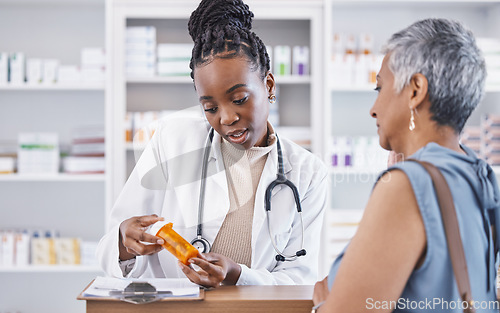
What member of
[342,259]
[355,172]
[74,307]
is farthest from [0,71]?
[342,259]

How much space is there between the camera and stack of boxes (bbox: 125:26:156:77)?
323 cm

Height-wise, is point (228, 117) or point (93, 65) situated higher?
point (93, 65)

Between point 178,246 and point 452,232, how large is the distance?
598mm

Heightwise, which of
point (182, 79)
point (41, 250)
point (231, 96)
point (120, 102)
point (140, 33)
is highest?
point (140, 33)

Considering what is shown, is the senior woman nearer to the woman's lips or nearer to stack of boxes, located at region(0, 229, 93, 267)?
the woman's lips

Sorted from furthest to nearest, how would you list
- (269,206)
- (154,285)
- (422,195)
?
(269,206) → (154,285) → (422,195)

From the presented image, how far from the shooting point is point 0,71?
318 centimetres

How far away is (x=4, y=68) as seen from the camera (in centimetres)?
318

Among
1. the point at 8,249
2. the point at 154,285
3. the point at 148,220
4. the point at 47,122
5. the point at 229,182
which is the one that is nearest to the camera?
the point at 154,285

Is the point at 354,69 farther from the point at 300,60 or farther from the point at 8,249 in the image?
the point at 8,249

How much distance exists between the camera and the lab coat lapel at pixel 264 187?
1.59 meters

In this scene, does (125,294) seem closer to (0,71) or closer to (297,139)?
(297,139)

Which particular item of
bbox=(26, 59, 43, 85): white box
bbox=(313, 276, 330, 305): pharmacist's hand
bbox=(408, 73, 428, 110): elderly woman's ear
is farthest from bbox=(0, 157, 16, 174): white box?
bbox=(408, 73, 428, 110): elderly woman's ear

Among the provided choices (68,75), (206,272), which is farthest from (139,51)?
(206,272)
